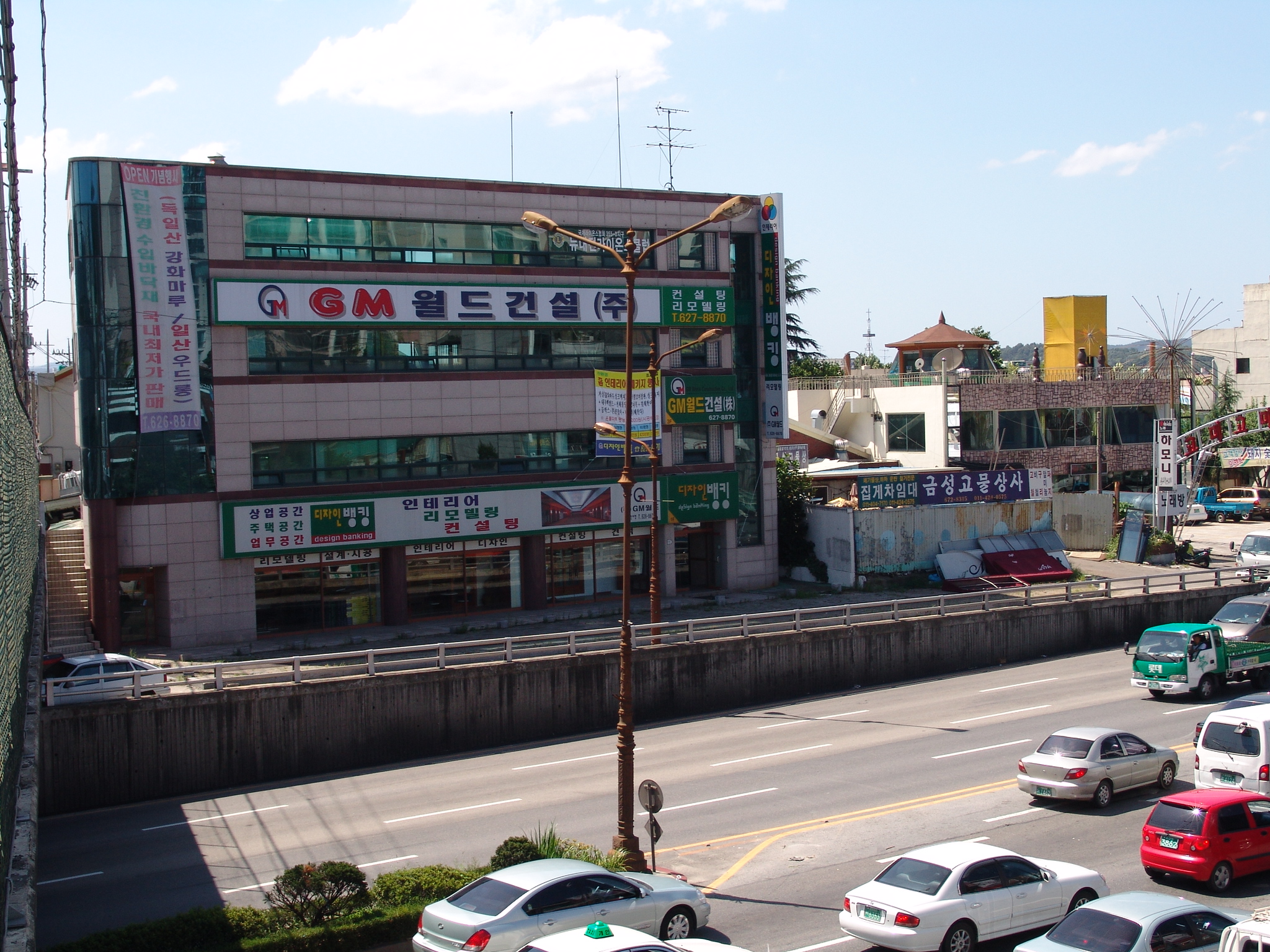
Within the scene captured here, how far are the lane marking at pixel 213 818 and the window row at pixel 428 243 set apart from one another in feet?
66.6

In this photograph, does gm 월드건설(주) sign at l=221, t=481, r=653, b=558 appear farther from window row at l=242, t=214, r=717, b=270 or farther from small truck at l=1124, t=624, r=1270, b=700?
small truck at l=1124, t=624, r=1270, b=700

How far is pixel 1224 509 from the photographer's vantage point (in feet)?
237

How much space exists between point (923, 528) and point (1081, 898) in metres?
33.3

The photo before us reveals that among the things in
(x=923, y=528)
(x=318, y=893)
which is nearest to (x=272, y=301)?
(x=318, y=893)

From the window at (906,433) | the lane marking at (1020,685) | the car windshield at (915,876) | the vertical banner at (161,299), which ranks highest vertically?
the vertical banner at (161,299)

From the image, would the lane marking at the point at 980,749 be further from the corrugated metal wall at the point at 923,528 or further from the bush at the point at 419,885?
the corrugated metal wall at the point at 923,528

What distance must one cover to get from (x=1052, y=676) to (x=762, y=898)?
19.7m

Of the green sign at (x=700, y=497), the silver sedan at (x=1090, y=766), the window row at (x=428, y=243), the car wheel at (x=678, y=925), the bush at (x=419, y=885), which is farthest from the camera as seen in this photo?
the green sign at (x=700, y=497)

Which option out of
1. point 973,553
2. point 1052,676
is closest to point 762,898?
point 1052,676

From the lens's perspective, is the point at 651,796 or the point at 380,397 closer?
the point at 651,796

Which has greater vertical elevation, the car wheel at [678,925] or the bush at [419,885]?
the bush at [419,885]

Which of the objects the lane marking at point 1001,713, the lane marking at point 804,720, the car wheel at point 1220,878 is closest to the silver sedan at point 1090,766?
the car wheel at point 1220,878

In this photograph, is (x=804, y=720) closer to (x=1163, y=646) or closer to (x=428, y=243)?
(x=1163, y=646)

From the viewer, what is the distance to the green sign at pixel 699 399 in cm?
4319
